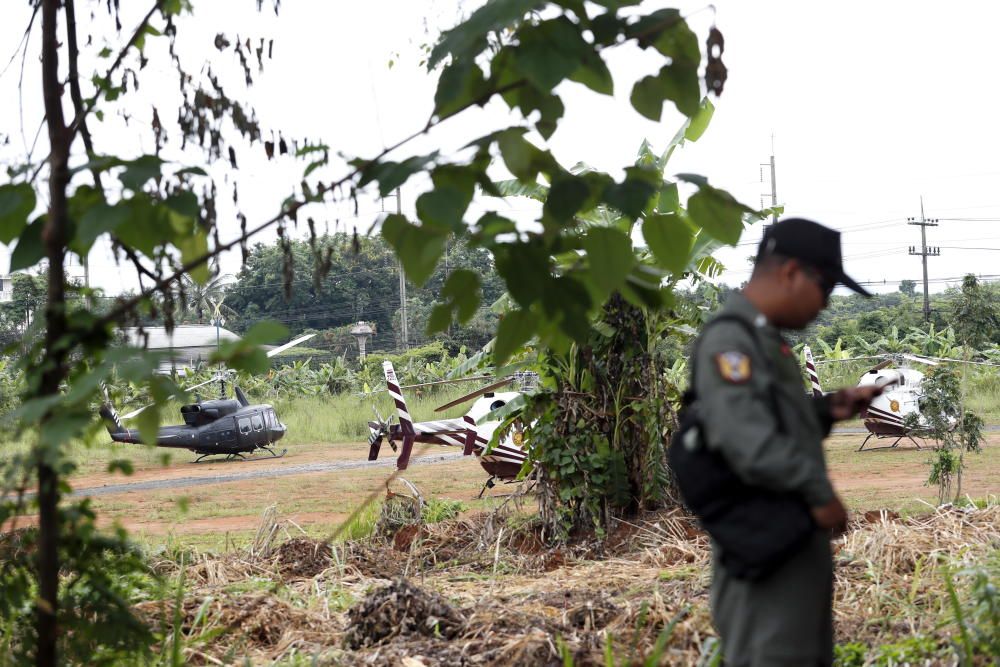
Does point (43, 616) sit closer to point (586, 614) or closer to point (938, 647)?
point (586, 614)

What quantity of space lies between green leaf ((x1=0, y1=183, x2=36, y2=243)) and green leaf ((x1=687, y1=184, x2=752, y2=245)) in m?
1.61

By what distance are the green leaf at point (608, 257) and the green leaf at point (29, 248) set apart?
4.41 feet

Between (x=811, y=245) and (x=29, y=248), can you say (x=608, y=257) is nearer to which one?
(x=811, y=245)

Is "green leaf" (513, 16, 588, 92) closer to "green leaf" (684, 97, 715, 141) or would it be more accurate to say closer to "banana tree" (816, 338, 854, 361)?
"green leaf" (684, 97, 715, 141)

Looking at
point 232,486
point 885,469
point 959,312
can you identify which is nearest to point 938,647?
point 959,312

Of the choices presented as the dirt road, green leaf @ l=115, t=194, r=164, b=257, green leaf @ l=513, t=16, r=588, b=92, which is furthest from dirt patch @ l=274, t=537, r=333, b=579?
the dirt road

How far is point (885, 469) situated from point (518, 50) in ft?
43.7

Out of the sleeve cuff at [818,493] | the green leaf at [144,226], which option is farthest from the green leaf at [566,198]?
the green leaf at [144,226]

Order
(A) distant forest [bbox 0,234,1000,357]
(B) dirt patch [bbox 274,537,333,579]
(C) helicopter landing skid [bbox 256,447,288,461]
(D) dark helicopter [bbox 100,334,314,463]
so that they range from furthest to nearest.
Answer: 1. (A) distant forest [bbox 0,234,1000,357]
2. (C) helicopter landing skid [bbox 256,447,288,461]
3. (D) dark helicopter [bbox 100,334,314,463]
4. (B) dirt patch [bbox 274,537,333,579]

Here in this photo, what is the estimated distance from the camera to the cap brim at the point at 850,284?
2604 mm

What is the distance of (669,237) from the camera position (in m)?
2.66

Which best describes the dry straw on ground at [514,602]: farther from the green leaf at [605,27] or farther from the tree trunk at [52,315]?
the green leaf at [605,27]

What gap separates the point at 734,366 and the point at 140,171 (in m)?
1.43

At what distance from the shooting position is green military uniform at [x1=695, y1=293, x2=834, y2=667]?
7.64 ft
